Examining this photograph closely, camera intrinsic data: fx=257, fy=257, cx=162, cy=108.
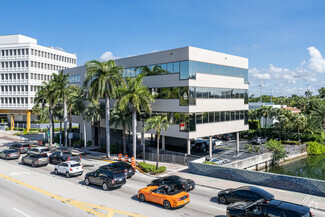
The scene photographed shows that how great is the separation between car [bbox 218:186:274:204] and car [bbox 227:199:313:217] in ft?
9.24

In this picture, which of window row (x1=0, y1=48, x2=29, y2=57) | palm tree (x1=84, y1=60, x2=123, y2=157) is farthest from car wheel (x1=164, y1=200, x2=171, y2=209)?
window row (x1=0, y1=48, x2=29, y2=57)

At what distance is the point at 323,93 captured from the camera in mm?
115750

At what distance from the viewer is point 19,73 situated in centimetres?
7462

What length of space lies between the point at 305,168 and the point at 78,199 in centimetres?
3691

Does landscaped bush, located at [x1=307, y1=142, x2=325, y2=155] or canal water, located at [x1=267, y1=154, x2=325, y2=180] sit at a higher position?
landscaped bush, located at [x1=307, y1=142, x2=325, y2=155]

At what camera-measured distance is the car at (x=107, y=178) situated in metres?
22.5

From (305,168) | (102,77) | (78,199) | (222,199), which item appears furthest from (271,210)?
(305,168)

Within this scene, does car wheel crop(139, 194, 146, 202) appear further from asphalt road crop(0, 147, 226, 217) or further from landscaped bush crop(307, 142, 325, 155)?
landscaped bush crop(307, 142, 325, 155)

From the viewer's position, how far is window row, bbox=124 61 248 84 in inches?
1342

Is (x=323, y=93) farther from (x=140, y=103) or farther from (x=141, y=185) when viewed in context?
(x=141, y=185)

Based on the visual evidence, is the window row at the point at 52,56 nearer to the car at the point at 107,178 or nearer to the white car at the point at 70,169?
the white car at the point at 70,169

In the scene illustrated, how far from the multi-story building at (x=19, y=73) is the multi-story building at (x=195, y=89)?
147 ft

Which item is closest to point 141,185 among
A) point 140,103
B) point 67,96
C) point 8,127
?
point 140,103

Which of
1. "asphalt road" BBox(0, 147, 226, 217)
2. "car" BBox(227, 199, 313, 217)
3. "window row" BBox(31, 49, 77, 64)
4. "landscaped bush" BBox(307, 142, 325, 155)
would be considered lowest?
"landscaped bush" BBox(307, 142, 325, 155)
